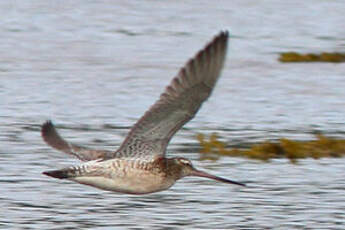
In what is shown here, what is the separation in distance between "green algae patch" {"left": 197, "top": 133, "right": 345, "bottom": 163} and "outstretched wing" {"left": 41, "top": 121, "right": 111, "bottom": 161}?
2.96 meters

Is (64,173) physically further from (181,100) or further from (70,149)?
(181,100)

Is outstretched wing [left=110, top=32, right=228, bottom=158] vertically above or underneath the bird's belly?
above

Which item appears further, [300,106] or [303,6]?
[303,6]

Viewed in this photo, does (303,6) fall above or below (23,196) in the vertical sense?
above

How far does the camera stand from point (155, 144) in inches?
472

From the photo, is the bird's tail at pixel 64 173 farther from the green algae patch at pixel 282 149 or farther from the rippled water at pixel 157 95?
the green algae patch at pixel 282 149

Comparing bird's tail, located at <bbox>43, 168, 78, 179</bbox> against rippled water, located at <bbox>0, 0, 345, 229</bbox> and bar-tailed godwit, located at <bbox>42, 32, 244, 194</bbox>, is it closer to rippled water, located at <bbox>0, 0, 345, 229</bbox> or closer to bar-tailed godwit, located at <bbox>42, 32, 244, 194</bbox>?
bar-tailed godwit, located at <bbox>42, 32, 244, 194</bbox>

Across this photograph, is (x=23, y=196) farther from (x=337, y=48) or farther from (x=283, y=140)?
(x=337, y=48)

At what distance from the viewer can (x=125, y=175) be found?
39.5ft

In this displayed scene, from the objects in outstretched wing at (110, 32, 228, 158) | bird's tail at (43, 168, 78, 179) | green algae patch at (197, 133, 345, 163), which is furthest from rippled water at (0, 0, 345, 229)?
outstretched wing at (110, 32, 228, 158)

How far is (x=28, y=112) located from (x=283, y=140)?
3419 millimetres

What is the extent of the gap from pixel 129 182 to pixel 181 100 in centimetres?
101

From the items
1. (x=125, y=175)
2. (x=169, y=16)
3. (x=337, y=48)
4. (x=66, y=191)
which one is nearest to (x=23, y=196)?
(x=66, y=191)

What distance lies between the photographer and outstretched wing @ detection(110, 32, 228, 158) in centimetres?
1099
